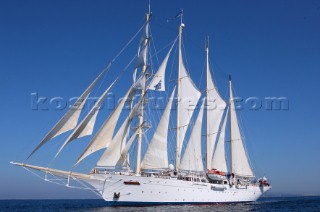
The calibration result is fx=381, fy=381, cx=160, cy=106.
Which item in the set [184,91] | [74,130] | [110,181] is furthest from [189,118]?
[74,130]

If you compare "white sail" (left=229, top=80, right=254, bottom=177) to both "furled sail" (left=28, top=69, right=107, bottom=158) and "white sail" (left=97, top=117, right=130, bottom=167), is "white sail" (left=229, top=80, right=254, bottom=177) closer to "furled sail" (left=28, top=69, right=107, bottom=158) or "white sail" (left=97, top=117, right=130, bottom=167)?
"white sail" (left=97, top=117, right=130, bottom=167)

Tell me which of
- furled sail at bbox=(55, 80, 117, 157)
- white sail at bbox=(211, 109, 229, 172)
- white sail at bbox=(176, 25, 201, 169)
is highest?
white sail at bbox=(176, 25, 201, 169)

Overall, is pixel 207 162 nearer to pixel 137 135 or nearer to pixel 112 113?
pixel 137 135

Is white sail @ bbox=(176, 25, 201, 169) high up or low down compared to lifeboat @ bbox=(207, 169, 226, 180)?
up

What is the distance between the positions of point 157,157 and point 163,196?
457cm

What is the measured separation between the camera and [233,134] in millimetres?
58969

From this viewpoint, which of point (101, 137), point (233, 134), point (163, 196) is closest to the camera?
point (101, 137)

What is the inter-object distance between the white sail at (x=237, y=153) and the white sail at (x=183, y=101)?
1137 centimetres

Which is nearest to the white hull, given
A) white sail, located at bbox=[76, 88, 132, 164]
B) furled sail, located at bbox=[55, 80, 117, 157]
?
white sail, located at bbox=[76, 88, 132, 164]

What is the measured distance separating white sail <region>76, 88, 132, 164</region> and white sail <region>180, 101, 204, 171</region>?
13.2 m

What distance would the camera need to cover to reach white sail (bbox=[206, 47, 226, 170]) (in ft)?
182

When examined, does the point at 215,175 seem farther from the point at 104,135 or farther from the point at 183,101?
the point at 104,135

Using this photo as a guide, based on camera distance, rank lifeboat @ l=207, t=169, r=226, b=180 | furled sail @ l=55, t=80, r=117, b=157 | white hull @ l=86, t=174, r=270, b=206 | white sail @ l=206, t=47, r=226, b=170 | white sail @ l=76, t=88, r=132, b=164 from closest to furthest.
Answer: furled sail @ l=55, t=80, r=117, b=157
white sail @ l=76, t=88, r=132, b=164
white hull @ l=86, t=174, r=270, b=206
lifeboat @ l=207, t=169, r=226, b=180
white sail @ l=206, t=47, r=226, b=170

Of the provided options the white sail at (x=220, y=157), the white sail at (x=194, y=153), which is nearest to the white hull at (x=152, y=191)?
the white sail at (x=194, y=153)
